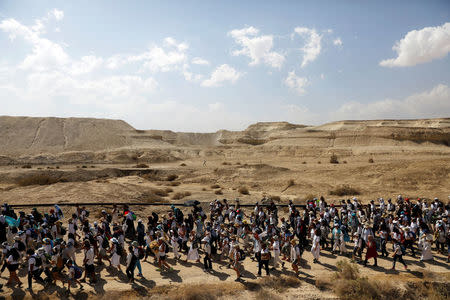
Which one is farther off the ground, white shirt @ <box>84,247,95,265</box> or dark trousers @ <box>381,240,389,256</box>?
white shirt @ <box>84,247,95,265</box>

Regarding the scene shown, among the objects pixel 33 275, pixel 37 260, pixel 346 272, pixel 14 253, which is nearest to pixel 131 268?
pixel 37 260

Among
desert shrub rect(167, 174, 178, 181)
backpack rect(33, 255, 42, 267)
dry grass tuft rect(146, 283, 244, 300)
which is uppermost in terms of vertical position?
backpack rect(33, 255, 42, 267)

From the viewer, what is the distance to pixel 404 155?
168ft

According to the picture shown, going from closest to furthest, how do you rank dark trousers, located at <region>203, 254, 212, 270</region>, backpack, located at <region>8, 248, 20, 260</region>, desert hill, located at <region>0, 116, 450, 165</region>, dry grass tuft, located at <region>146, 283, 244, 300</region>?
backpack, located at <region>8, 248, 20, 260</region>, dry grass tuft, located at <region>146, 283, 244, 300</region>, dark trousers, located at <region>203, 254, 212, 270</region>, desert hill, located at <region>0, 116, 450, 165</region>

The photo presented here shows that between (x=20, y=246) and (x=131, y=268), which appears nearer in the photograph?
(x=131, y=268)

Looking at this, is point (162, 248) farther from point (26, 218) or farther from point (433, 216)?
point (433, 216)

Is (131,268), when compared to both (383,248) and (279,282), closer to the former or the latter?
(279,282)

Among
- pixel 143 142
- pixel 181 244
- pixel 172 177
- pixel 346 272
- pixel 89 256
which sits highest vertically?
pixel 143 142

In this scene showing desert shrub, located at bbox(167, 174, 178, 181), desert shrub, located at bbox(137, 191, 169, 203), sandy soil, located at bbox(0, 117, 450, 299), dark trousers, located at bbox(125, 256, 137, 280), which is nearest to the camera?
dark trousers, located at bbox(125, 256, 137, 280)

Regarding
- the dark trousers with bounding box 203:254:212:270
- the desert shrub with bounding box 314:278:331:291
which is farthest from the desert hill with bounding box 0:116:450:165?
the desert shrub with bounding box 314:278:331:291

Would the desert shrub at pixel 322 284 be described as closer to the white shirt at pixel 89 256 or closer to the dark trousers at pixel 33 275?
the white shirt at pixel 89 256

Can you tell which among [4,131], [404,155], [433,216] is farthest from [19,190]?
[4,131]

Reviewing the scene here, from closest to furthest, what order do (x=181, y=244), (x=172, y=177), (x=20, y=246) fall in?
1. (x=20, y=246)
2. (x=181, y=244)
3. (x=172, y=177)

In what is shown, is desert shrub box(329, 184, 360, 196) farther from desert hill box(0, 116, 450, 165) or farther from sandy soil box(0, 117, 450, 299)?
desert hill box(0, 116, 450, 165)
